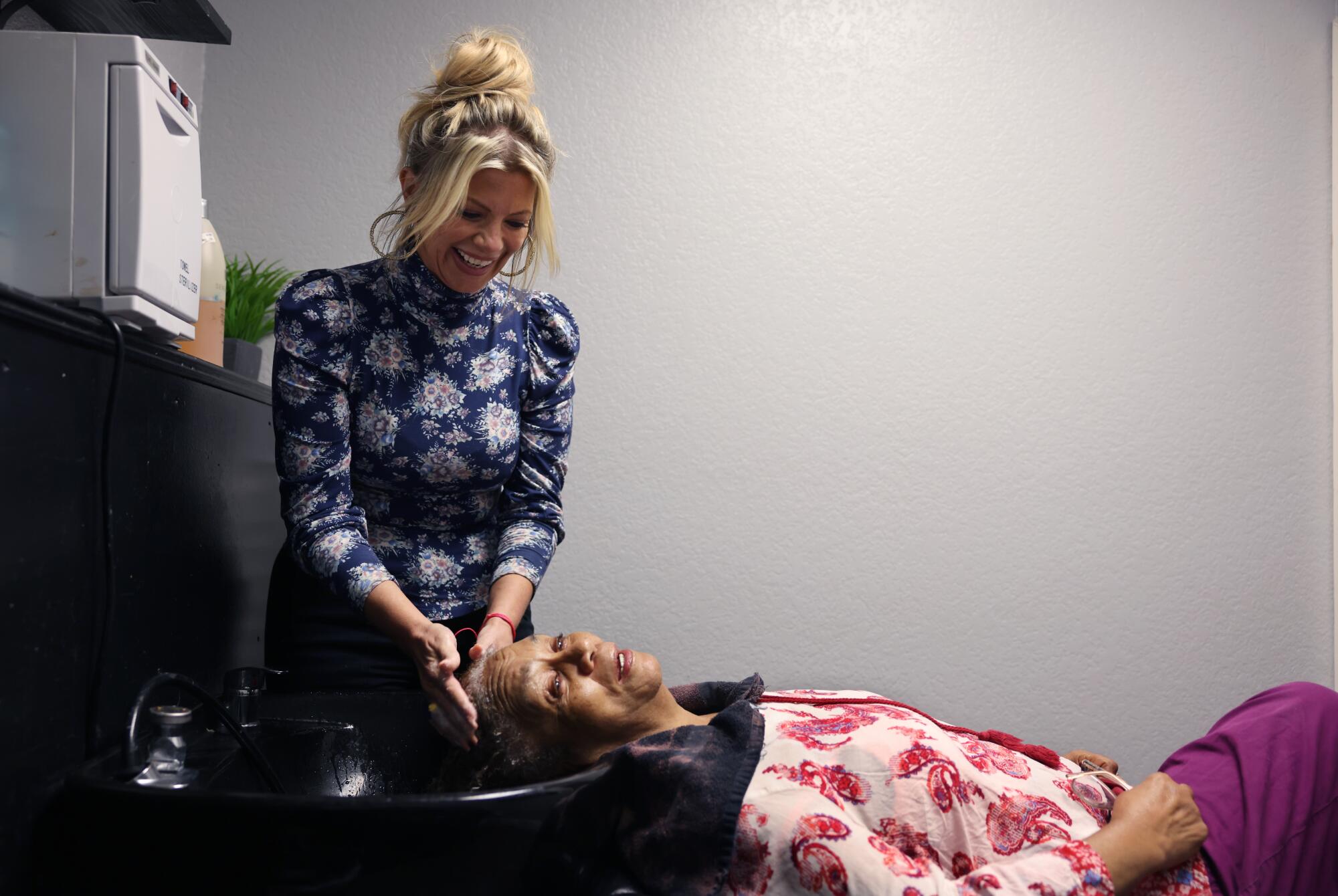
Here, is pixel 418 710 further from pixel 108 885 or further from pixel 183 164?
pixel 183 164

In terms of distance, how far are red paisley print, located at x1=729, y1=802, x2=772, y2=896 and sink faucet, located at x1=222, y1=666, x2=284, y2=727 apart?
627mm

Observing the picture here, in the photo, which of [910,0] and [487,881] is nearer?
[487,881]

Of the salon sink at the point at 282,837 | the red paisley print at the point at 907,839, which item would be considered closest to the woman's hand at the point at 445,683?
the salon sink at the point at 282,837

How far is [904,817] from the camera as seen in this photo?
3.68ft

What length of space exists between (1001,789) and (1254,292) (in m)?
1.95

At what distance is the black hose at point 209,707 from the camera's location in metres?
0.90

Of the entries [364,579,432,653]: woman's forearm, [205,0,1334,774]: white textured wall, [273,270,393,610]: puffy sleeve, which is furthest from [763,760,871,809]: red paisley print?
[205,0,1334,774]: white textured wall

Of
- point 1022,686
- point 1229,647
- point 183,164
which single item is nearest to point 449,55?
point 183,164

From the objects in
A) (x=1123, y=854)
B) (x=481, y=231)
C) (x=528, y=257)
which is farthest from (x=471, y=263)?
(x=1123, y=854)

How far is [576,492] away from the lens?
2320 millimetres

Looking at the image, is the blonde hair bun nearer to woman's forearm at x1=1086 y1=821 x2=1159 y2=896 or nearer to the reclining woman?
the reclining woman

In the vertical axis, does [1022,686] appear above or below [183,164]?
below

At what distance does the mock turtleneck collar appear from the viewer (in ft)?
4.72

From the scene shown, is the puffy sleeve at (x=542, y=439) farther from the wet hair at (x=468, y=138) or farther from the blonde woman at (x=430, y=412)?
the wet hair at (x=468, y=138)
